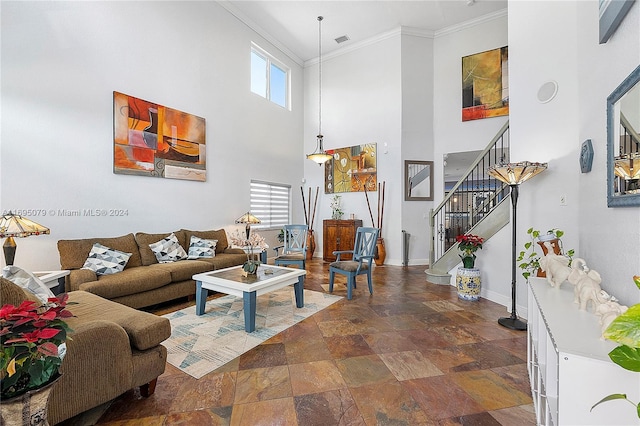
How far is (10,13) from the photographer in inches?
125

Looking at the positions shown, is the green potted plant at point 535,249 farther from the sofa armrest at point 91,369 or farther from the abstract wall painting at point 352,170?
the abstract wall painting at point 352,170

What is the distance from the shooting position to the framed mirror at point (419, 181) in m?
6.52

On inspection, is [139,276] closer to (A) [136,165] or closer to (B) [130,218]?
(B) [130,218]

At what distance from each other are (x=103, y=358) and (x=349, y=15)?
23.0 feet

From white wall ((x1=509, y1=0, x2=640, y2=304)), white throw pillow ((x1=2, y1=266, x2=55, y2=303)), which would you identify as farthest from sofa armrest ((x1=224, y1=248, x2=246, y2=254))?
white wall ((x1=509, y1=0, x2=640, y2=304))

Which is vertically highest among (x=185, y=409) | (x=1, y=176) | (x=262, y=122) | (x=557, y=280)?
(x=262, y=122)

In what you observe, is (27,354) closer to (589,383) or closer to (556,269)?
(589,383)

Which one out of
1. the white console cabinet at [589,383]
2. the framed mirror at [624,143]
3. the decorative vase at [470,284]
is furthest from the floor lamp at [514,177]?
the white console cabinet at [589,383]

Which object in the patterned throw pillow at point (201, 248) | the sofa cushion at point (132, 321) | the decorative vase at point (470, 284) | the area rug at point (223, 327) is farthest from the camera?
the patterned throw pillow at point (201, 248)

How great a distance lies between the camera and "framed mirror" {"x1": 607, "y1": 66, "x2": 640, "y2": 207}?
1377 mm

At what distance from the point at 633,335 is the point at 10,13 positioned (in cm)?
564

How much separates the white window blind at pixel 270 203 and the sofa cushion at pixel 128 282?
2.99 metres

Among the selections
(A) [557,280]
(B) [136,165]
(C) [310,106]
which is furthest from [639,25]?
(C) [310,106]

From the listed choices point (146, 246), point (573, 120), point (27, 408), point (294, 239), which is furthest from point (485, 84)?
point (27, 408)
